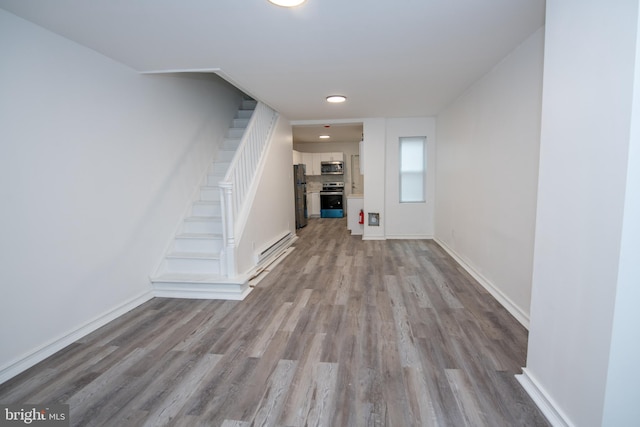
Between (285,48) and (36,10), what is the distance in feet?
5.50

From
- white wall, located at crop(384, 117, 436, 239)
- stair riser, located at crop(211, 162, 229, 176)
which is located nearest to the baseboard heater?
stair riser, located at crop(211, 162, 229, 176)

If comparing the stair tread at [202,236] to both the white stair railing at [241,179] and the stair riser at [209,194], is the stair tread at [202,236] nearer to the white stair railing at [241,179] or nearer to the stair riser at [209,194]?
the white stair railing at [241,179]

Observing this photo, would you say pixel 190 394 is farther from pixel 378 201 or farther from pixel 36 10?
pixel 378 201

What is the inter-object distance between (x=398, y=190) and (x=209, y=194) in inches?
143

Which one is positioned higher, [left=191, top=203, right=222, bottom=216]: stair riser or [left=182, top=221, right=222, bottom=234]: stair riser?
[left=191, top=203, right=222, bottom=216]: stair riser

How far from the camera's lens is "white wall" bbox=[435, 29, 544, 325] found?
260cm

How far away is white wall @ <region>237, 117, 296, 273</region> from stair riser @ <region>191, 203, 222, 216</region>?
46 centimetres

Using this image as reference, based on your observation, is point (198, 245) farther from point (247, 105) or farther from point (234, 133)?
point (247, 105)

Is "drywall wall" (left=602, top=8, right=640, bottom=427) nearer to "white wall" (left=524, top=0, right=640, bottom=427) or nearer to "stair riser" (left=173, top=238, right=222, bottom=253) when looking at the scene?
"white wall" (left=524, top=0, right=640, bottom=427)

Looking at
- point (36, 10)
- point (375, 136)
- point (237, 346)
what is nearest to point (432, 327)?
point (237, 346)

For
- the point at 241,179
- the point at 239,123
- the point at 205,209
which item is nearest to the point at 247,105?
the point at 239,123

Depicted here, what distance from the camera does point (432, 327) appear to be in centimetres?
266

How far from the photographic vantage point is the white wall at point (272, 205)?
4094 millimetres

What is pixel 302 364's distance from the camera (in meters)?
2.19
